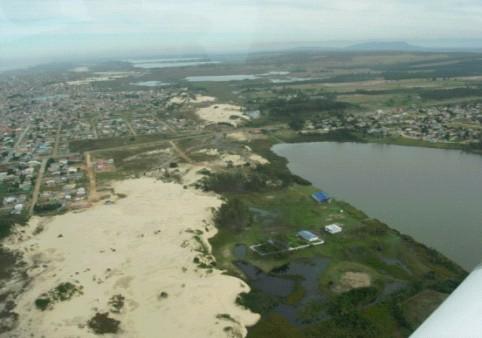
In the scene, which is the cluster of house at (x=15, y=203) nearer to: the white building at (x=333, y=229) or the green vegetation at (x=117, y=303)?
the green vegetation at (x=117, y=303)

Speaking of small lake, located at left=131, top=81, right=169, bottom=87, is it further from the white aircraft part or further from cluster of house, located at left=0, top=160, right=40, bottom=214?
the white aircraft part

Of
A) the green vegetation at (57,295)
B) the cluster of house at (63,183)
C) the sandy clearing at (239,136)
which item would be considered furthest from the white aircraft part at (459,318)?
the sandy clearing at (239,136)

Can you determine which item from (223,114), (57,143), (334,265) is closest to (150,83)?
(223,114)

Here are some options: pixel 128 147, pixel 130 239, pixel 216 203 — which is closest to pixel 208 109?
pixel 128 147

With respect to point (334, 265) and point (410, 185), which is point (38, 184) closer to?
point (334, 265)

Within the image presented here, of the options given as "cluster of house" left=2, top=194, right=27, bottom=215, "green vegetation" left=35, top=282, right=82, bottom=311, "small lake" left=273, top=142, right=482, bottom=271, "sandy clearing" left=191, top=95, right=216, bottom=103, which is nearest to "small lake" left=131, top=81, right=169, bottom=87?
"sandy clearing" left=191, top=95, right=216, bottom=103

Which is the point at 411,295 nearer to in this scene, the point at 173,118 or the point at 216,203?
the point at 216,203
